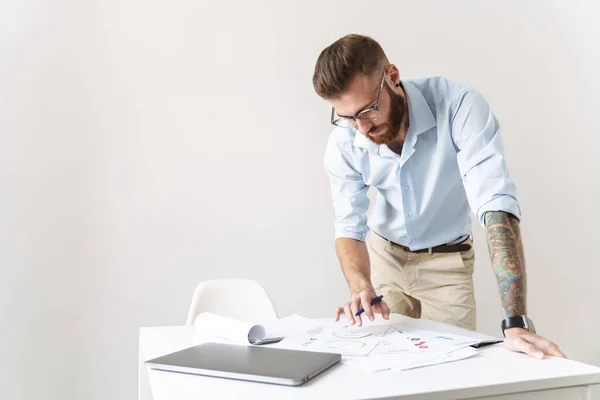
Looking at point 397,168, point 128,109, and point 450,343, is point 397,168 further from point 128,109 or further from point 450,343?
point 128,109

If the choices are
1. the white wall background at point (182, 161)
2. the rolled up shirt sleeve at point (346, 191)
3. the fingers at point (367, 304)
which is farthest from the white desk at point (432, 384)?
the white wall background at point (182, 161)

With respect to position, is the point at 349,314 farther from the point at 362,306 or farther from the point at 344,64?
the point at 344,64

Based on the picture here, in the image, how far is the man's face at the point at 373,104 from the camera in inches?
60.0

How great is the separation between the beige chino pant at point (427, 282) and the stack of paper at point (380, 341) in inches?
12.3

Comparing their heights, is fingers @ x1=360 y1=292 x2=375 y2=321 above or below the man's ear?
below

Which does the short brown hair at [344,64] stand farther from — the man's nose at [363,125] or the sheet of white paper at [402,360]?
the sheet of white paper at [402,360]

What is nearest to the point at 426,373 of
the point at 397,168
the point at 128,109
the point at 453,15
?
the point at 397,168

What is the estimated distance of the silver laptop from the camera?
0.96 metres

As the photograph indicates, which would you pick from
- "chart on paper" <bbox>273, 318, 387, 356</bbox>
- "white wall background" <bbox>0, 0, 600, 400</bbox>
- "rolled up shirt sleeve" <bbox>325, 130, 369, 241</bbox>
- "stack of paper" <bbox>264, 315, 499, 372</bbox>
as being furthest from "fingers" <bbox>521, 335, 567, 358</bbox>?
"white wall background" <bbox>0, 0, 600, 400</bbox>

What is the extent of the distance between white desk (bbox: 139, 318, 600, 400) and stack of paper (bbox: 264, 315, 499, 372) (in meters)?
0.04

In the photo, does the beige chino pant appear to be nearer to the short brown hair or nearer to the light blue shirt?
the light blue shirt

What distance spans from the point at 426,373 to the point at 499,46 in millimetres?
2104

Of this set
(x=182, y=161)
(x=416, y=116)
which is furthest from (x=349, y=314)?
(x=182, y=161)

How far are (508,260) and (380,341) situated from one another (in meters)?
0.33
